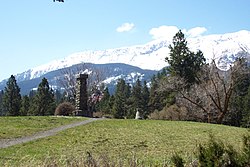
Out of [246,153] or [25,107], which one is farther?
[25,107]

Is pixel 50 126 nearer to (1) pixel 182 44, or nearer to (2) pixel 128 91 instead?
(1) pixel 182 44

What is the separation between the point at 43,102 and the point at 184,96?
2227 centimetres

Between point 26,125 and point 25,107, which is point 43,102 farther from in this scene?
point 26,125

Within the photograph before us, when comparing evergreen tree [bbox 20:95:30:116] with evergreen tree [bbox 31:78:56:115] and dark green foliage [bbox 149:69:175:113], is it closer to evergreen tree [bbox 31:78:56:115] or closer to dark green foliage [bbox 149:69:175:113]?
evergreen tree [bbox 31:78:56:115]

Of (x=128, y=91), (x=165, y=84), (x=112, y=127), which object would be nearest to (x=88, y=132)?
(x=112, y=127)

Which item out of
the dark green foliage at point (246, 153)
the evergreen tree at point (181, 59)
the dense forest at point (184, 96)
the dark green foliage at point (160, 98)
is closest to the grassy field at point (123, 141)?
the dark green foliage at point (246, 153)

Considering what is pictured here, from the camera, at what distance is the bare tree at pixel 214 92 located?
110 feet

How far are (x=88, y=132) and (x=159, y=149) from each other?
4.38 m

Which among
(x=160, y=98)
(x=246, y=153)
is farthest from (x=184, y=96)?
(x=246, y=153)

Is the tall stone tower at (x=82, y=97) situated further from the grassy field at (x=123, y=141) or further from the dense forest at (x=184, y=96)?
the grassy field at (x=123, y=141)

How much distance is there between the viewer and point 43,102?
169 ft

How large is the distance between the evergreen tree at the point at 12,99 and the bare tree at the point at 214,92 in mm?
22540

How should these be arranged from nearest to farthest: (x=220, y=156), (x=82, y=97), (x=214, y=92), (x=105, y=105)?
(x=220, y=156)
(x=82, y=97)
(x=214, y=92)
(x=105, y=105)

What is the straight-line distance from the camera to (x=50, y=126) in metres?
18.5
